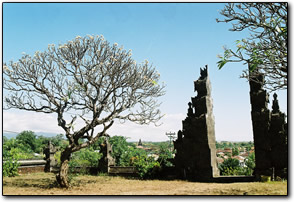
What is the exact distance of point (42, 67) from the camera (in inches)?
429

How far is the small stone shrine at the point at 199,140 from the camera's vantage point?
1205cm

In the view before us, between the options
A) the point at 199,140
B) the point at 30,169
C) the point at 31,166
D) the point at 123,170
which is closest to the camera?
the point at 199,140

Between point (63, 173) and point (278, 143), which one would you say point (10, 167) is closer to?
point (63, 173)

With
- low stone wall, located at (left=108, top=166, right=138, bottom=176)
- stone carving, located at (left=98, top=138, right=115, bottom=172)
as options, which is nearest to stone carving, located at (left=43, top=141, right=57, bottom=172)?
stone carving, located at (left=98, top=138, right=115, bottom=172)

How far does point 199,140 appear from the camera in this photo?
12.3m

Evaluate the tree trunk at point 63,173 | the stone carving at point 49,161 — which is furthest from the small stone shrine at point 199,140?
the stone carving at point 49,161

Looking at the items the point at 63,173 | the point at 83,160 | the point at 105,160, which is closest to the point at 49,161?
the point at 83,160

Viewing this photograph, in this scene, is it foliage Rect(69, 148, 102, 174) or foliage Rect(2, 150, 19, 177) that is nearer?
foliage Rect(2, 150, 19, 177)

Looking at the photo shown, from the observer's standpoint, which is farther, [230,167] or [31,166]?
[31,166]

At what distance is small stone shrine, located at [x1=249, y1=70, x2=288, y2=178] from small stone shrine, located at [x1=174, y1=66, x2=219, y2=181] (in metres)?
1.84

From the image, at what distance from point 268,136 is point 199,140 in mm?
2768

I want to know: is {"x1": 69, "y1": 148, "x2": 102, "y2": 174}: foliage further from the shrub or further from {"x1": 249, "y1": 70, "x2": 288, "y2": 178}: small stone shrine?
{"x1": 249, "y1": 70, "x2": 288, "y2": 178}: small stone shrine

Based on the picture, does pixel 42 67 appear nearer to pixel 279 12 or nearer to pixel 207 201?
pixel 207 201

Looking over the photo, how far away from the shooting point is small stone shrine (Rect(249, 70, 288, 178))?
10773 mm
